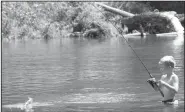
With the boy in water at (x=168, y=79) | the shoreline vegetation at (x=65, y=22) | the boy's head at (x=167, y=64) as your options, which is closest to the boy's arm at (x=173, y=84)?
the boy in water at (x=168, y=79)

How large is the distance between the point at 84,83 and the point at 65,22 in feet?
98.1

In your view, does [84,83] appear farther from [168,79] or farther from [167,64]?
[167,64]

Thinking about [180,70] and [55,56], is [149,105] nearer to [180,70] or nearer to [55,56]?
[180,70]

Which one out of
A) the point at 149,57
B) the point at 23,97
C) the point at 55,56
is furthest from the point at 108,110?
the point at 55,56

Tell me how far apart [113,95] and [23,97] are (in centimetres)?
204

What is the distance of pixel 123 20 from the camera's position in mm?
44000

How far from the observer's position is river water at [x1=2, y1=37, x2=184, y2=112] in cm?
1095

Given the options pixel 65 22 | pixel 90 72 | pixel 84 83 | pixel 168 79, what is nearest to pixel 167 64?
pixel 168 79

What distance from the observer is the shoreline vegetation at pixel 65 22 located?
41531mm

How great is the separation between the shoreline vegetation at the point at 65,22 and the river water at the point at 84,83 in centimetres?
1818

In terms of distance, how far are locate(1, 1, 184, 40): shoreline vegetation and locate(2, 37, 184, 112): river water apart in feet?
59.7

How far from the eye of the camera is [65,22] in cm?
4438

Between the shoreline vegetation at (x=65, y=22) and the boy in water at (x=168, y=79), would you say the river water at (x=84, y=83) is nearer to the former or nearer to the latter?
the boy in water at (x=168, y=79)

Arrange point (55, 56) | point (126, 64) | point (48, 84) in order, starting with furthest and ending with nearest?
point (55, 56), point (126, 64), point (48, 84)
